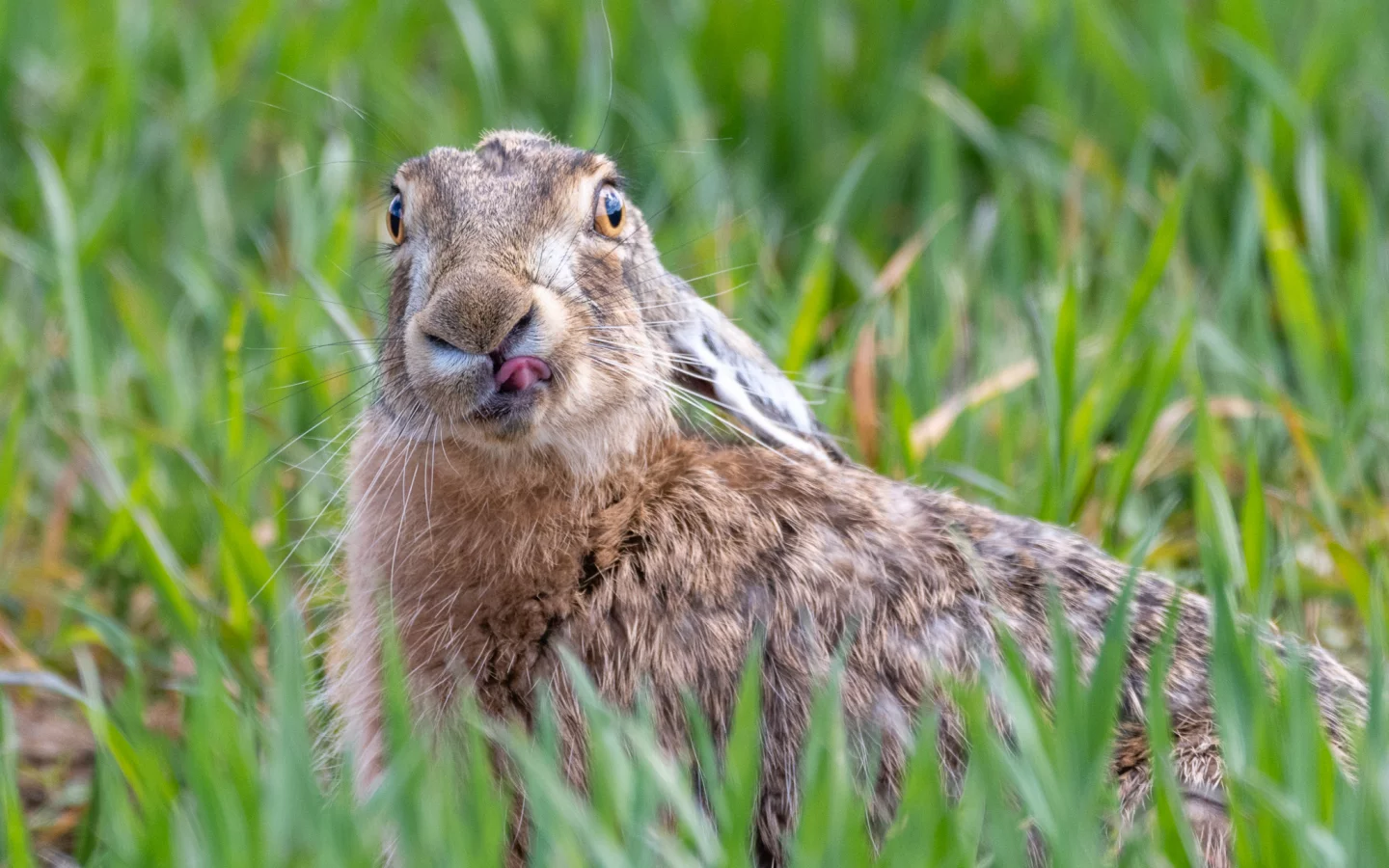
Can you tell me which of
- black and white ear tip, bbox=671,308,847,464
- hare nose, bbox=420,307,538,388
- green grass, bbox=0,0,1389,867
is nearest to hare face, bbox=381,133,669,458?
hare nose, bbox=420,307,538,388

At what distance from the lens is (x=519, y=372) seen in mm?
2668

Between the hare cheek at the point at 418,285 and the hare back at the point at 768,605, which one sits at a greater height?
the hare cheek at the point at 418,285

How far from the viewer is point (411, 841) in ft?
6.95

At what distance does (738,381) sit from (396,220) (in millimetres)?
685

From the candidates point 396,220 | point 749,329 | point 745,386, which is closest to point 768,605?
point 745,386

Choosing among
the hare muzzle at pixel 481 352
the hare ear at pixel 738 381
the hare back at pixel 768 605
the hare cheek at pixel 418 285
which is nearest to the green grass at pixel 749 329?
the hare back at pixel 768 605

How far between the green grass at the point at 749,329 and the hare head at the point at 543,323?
379 millimetres

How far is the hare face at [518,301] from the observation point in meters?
2.66

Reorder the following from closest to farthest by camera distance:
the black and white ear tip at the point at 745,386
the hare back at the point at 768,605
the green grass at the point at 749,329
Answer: the green grass at the point at 749,329, the hare back at the point at 768,605, the black and white ear tip at the point at 745,386

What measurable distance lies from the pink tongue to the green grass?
0.48m

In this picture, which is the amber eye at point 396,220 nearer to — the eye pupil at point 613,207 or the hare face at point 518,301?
the hare face at point 518,301

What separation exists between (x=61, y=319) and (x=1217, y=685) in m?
3.19

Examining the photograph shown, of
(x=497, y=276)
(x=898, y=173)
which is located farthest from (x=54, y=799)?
(x=898, y=173)

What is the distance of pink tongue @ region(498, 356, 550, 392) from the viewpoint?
2652 mm
